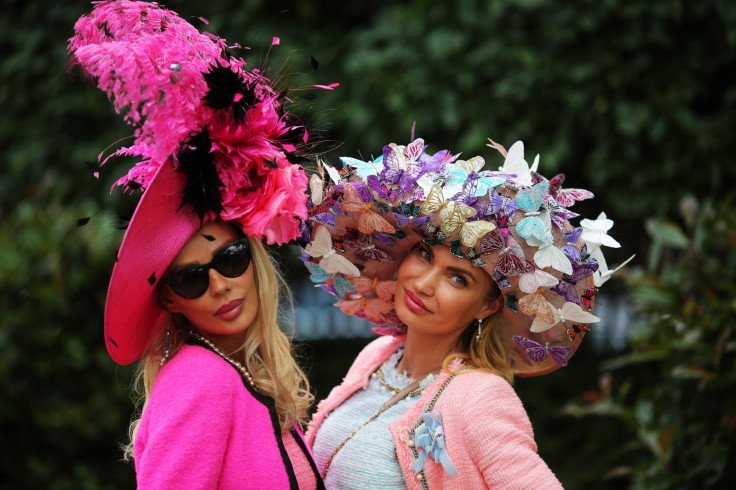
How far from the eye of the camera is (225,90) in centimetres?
202

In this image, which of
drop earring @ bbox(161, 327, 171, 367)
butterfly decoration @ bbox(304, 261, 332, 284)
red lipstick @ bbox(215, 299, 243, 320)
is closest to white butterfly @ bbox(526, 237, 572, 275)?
butterfly decoration @ bbox(304, 261, 332, 284)

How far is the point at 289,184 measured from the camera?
2186 millimetres

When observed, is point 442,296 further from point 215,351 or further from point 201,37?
point 201,37

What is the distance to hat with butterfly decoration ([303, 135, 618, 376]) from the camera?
7.41ft

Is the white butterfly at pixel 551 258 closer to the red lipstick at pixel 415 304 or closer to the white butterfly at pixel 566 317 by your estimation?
the white butterfly at pixel 566 317

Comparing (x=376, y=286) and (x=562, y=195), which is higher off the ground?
(x=562, y=195)

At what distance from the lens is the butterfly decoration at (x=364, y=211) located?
237 cm

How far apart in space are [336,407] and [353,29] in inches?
139

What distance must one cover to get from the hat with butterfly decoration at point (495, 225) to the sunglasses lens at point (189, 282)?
47cm

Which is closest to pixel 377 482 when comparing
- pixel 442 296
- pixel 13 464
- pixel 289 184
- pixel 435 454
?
pixel 435 454

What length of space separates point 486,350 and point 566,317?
332 mm

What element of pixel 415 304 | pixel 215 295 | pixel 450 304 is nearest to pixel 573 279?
pixel 450 304

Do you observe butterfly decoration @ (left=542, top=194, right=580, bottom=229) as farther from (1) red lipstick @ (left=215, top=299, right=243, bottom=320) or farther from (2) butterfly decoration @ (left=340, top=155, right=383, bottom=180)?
(1) red lipstick @ (left=215, top=299, right=243, bottom=320)

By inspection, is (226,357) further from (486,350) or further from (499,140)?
(499,140)
